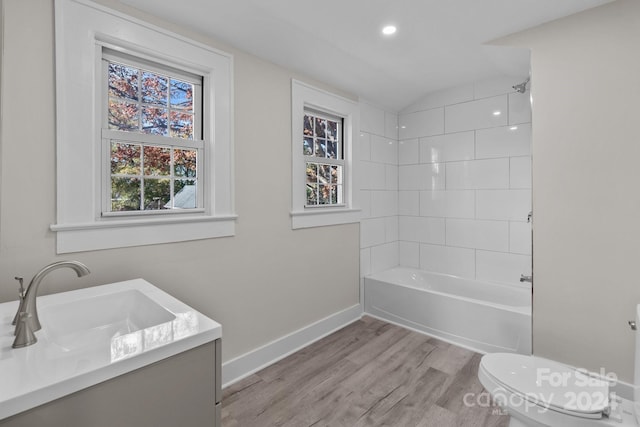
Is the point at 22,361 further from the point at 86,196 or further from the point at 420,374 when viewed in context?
the point at 420,374

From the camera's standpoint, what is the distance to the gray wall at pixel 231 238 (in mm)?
1360

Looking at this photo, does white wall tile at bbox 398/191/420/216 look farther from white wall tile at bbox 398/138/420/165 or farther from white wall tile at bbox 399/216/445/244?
white wall tile at bbox 398/138/420/165

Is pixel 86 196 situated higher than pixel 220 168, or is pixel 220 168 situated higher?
pixel 220 168

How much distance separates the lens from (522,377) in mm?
1524

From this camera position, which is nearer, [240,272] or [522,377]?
[522,377]

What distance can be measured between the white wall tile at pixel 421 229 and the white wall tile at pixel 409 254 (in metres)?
0.06

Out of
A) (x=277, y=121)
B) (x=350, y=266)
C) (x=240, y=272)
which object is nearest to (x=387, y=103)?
(x=277, y=121)

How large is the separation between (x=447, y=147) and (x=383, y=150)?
2.19 feet

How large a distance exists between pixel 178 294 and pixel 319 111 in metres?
1.92

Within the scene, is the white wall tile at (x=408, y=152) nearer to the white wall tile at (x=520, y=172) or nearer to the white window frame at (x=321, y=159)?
the white window frame at (x=321, y=159)

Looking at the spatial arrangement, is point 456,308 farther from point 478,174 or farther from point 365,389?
point 478,174

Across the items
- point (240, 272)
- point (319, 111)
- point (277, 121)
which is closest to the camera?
point (240, 272)

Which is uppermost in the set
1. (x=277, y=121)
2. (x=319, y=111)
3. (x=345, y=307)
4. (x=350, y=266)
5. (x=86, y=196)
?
(x=319, y=111)

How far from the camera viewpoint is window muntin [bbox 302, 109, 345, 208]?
279 centimetres
